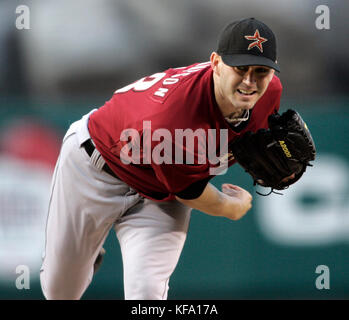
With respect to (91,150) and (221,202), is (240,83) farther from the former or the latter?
(91,150)

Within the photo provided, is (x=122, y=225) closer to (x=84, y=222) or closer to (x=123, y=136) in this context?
(x=84, y=222)

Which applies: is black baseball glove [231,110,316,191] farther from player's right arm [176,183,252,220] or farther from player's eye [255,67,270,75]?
player's eye [255,67,270,75]

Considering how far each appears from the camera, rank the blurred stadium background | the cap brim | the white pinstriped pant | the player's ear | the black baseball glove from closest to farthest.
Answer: the cap brim
the player's ear
the black baseball glove
the white pinstriped pant
the blurred stadium background

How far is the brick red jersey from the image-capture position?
2092mm

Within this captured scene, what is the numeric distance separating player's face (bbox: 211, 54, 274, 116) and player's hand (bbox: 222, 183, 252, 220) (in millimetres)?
448

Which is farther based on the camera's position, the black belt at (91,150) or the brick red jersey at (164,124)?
the black belt at (91,150)

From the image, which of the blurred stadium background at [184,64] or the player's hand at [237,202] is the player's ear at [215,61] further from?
the blurred stadium background at [184,64]

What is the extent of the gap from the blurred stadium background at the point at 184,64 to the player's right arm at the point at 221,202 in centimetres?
88

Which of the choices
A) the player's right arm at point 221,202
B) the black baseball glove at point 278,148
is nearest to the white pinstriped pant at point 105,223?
the player's right arm at point 221,202

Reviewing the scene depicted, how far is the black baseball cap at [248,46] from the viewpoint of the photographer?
6.70 feet

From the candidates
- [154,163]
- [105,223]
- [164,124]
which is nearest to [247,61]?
[164,124]

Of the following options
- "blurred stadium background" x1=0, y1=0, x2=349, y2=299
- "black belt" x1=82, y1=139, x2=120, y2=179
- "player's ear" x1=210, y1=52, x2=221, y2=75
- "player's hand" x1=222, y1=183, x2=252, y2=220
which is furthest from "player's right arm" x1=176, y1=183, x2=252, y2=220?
"blurred stadium background" x1=0, y1=0, x2=349, y2=299

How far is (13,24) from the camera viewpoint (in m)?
3.34
